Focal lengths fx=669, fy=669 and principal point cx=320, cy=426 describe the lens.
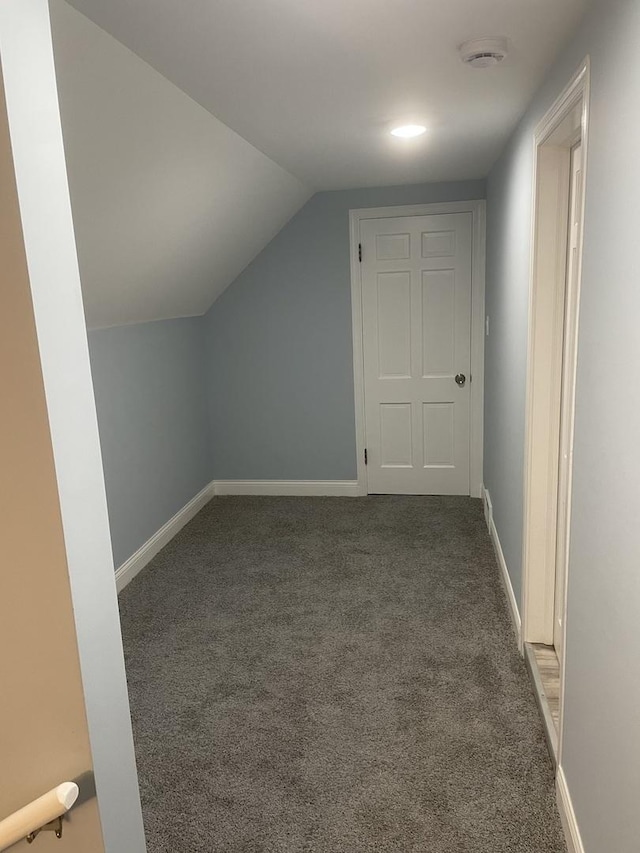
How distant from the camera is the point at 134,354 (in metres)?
3.87

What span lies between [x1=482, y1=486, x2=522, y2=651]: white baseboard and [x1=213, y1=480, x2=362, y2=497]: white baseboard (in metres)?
1.02

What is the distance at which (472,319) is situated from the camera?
4.64 metres

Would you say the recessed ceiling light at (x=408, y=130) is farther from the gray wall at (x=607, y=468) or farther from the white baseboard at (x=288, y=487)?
the white baseboard at (x=288, y=487)

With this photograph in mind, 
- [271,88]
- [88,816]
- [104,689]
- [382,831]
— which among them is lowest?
[382,831]

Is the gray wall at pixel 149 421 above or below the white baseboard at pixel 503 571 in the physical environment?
above

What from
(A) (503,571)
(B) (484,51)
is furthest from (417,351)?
(B) (484,51)

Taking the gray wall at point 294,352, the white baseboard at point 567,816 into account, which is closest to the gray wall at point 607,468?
the white baseboard at point 567,816

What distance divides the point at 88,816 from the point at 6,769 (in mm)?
166

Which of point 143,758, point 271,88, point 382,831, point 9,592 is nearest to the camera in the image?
point 9,592

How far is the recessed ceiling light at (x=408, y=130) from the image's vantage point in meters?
2.81

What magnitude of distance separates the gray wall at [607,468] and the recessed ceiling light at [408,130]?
79 centimetres

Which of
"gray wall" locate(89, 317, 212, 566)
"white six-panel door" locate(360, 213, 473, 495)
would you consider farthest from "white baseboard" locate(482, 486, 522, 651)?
"gray wall" locate(89, 317, 212, 566)

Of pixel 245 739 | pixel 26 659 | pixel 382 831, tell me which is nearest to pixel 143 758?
pixel 245 739

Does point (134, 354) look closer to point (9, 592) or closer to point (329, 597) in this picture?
point (329, 597)
